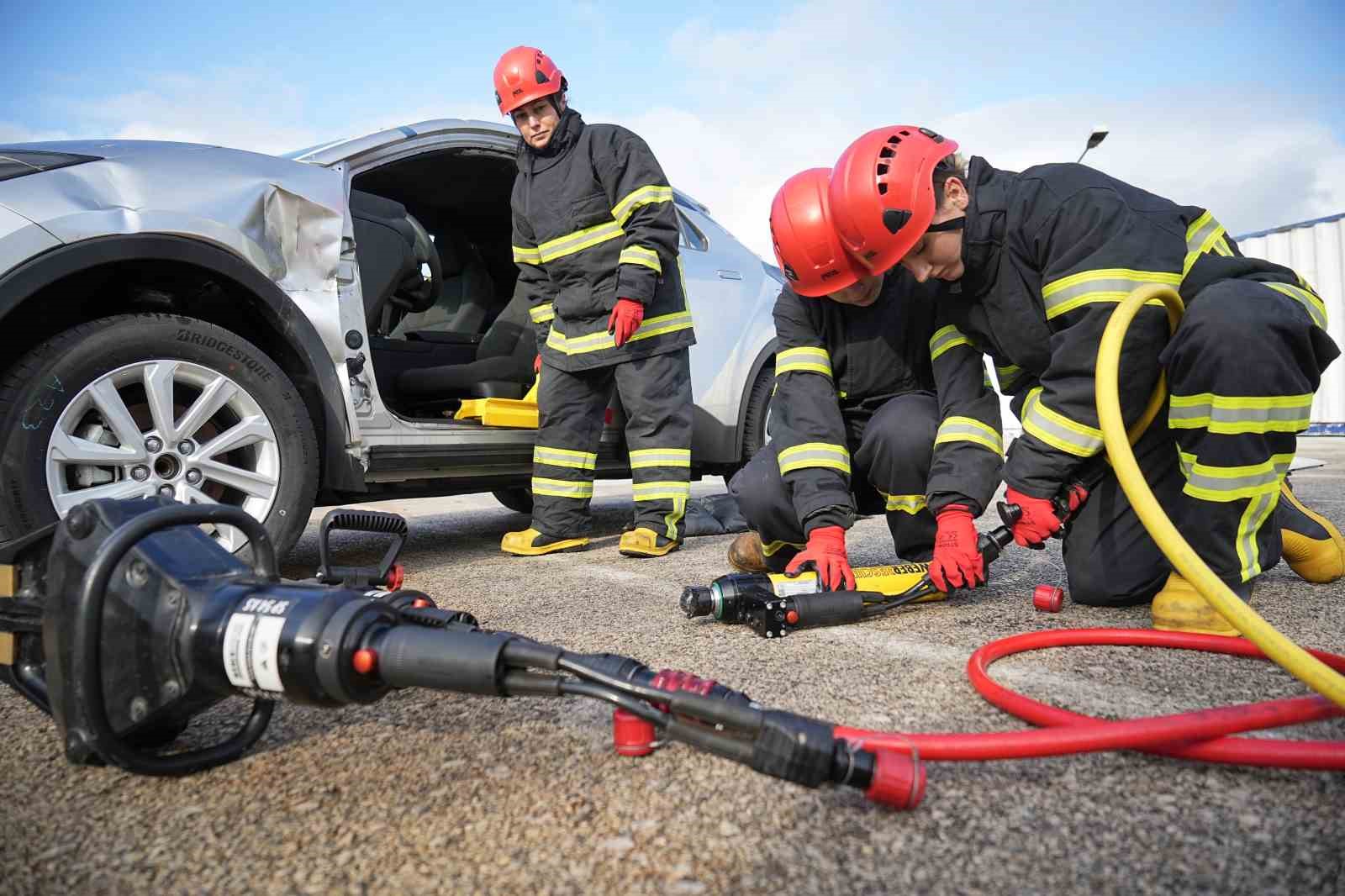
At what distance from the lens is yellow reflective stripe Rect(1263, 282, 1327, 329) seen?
5.87 feet

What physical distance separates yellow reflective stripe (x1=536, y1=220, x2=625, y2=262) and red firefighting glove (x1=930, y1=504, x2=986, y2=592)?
1.89m

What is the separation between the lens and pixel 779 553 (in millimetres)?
2588

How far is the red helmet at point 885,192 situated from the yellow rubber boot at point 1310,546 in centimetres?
126

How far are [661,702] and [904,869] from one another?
308mm

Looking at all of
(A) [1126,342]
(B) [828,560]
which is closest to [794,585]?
(B) [828,560]

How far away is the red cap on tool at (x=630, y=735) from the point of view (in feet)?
3.58

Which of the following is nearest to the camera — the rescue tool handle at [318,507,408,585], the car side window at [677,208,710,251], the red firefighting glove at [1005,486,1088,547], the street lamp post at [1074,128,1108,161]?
the rescue tool handle at [318,507,408,585]

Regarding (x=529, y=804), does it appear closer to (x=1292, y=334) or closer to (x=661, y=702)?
(x=661, y=702)

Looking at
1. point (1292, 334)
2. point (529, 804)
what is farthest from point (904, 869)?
point (1292, 334)

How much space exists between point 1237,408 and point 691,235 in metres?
2.78

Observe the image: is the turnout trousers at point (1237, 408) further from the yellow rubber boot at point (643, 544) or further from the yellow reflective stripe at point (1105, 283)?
the yellow rubber boot at point (643, 544)

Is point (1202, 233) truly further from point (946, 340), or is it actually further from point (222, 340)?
point (222, 340)

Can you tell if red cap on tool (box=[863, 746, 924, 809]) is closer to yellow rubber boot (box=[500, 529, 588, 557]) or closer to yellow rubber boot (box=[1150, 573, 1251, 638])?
yellow rubber boot (box=[1150, 573, 1251, 638])

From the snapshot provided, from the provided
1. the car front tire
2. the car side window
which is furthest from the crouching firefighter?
the car side window
